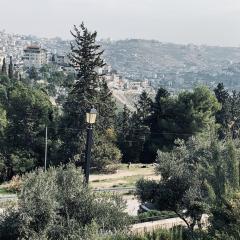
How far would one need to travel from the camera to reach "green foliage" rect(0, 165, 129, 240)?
11.9 metres

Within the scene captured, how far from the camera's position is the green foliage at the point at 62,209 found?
39.0ft

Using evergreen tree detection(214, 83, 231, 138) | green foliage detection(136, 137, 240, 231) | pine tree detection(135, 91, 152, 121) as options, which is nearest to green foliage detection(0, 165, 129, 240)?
green foliage detection(136, 137, 240, 231)

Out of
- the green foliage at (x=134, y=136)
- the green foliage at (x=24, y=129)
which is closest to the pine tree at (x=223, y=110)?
the green foliage at (x=134, y=136)

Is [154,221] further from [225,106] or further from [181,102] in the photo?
[225,106]

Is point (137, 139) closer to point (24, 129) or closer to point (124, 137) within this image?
point (124, 137)

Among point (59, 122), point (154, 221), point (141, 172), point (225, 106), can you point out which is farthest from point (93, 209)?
point (225, 106)

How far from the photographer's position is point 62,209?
12.7m

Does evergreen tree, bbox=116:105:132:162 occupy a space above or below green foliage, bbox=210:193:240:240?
below

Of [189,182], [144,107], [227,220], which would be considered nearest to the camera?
[227,220]

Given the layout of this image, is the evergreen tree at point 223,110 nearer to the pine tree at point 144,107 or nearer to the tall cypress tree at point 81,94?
the pine tree at point 144,107

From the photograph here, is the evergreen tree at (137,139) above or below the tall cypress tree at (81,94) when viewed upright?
below

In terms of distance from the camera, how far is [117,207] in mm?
12883

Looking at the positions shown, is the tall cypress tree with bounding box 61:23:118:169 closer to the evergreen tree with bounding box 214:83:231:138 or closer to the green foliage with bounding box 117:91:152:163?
the green foliage with bounding box 117:91:152:163

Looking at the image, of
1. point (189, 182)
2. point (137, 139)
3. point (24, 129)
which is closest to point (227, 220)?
point (189, 182)
